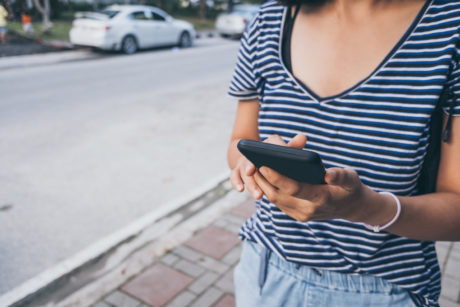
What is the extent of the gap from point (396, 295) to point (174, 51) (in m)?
13.9

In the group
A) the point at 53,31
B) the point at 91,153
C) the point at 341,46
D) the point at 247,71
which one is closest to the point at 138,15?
the point at 53,31

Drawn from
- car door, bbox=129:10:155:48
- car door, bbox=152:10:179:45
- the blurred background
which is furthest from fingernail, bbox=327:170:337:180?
car door, bbox=152:10:179:45

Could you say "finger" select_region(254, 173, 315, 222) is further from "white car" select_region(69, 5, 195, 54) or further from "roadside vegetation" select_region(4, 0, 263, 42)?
"roadside vegetation" select_region(4, 0, 263, 42)

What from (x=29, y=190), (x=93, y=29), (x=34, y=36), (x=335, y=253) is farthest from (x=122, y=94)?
(x=34, y=36)

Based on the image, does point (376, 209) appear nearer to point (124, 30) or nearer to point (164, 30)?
point (124, 30)

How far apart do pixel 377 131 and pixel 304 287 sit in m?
0.46

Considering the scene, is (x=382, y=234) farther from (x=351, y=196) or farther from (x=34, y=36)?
(x=34, y=36)

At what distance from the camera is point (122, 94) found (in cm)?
757

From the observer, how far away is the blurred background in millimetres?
3377

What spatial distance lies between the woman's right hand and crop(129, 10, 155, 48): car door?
43.4 ft

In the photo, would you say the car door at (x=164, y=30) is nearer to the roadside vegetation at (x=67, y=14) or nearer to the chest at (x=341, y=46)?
the roadside vegetation at (x=67, y=14)

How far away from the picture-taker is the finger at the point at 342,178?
0.69 metres

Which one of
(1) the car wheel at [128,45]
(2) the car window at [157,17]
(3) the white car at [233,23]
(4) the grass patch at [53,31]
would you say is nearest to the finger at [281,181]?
(1) the car wheel at [128,45]

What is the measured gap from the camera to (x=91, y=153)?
15.9 ft
